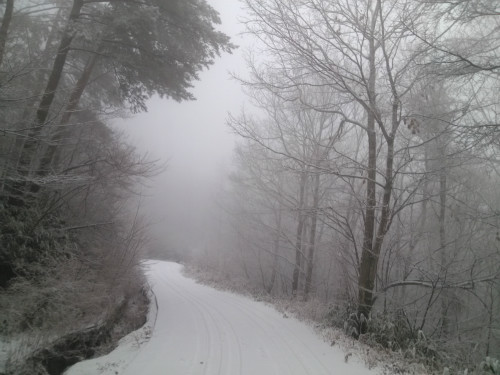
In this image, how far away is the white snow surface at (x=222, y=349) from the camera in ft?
18.7

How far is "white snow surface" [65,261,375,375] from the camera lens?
18.7 ft

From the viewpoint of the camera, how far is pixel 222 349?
6703 millimetres

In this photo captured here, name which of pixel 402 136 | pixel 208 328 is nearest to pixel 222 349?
pixel 208 328

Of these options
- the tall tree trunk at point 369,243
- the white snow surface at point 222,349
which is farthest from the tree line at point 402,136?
the white snow surface at point 222,349

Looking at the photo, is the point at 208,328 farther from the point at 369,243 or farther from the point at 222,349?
the point at 369,243

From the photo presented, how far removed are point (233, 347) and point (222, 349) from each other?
0.26 metres

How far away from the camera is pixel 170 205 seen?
7700 cm

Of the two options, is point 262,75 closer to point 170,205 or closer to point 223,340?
point 223,340


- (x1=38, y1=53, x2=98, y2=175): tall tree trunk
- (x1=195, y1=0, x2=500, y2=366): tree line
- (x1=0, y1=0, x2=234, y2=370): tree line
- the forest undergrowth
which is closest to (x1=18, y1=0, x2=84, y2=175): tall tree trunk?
(x1=0, y1=0, x2=234, y2=370): tree line

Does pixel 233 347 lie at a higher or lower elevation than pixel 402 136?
lower

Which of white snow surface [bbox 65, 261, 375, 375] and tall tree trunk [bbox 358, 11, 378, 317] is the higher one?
tall tree trunk [bbox 358, 11, 378, 317]

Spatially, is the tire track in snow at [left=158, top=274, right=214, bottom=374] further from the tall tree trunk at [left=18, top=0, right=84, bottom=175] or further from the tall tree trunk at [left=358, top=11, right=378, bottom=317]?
the tall tree trunk at [left=18, top=0, right=84, bottom=175]

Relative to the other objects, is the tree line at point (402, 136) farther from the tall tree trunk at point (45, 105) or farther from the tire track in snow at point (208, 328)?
the tall tree trunk at point (45, 105)

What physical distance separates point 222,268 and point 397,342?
55.4 feet
